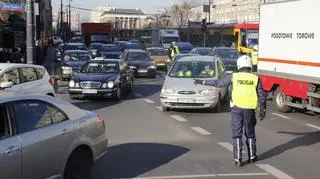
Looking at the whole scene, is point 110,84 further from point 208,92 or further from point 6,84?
point 6,84

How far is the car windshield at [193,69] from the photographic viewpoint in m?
17.1

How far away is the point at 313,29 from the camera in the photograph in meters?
14.3

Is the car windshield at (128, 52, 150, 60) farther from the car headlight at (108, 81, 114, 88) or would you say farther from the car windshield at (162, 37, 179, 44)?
the car windshield at (162, 37, 179, 44)

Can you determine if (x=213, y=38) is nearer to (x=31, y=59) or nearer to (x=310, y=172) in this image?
(x=31, y=59)

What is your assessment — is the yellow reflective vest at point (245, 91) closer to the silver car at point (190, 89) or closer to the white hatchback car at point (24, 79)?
the white hatchback car at point (24, 79)

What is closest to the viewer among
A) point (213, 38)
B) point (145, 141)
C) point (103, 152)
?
point (103, 152)

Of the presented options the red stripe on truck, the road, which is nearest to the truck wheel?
the road

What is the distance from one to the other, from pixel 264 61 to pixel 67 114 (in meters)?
11.2

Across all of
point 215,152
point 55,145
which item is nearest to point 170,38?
point 215,152

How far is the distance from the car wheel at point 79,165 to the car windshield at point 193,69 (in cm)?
978

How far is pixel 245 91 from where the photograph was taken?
9203 millimetres

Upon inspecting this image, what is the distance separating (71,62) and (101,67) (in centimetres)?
783

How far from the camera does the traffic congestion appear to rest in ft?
21.6

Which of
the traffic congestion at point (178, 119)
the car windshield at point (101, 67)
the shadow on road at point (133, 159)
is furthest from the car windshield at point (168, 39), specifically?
the shadow on road at point (133, 159)
